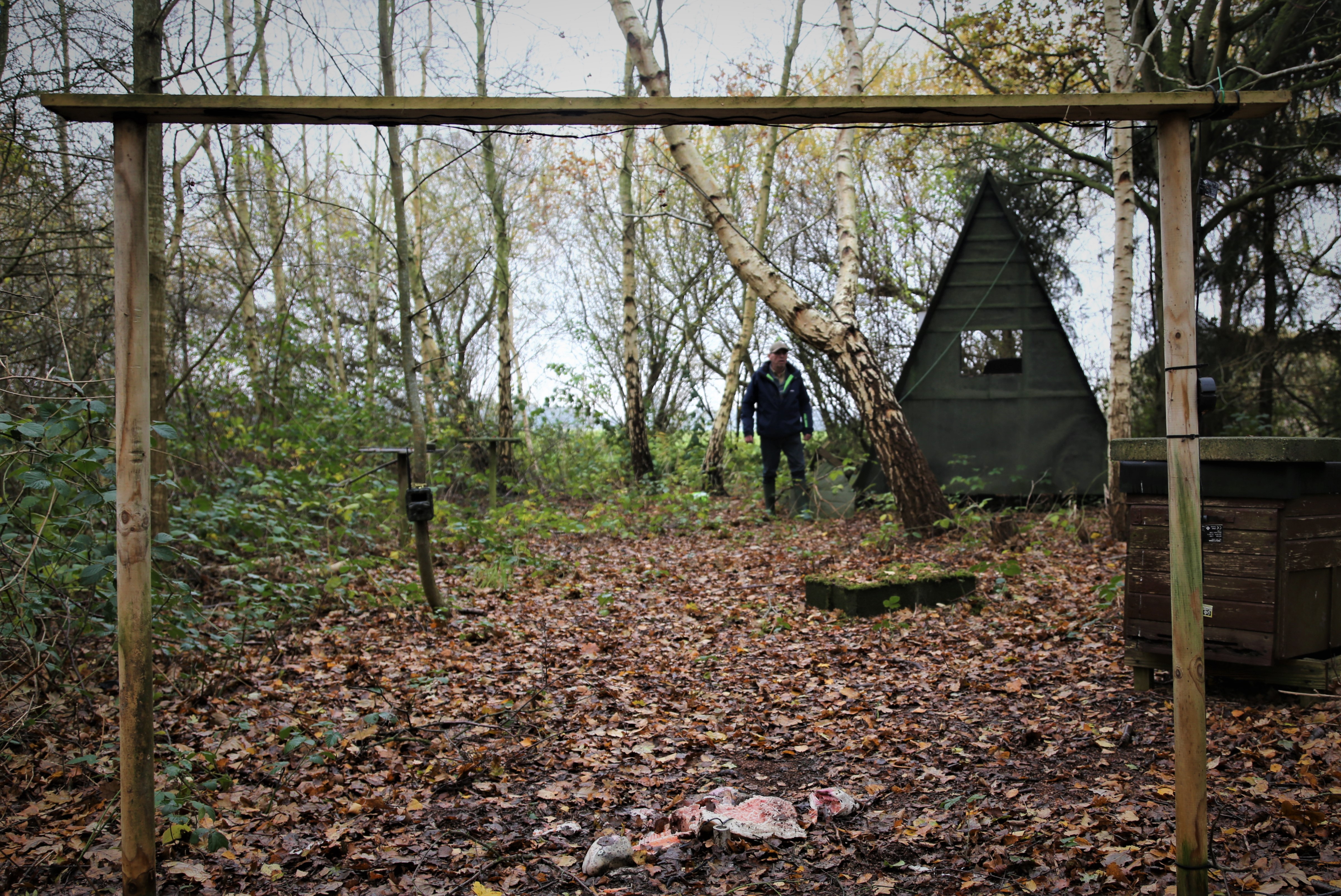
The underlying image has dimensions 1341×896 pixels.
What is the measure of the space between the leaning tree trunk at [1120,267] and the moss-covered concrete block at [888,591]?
2.39 metres

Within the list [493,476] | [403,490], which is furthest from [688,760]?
[493,476]

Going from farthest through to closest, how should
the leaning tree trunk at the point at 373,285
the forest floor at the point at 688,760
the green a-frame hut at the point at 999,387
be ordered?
the leaning tree trunk at the point at 373,285, the green a-frame hut at the point at 999,387, the forest floor at the point at 688,760

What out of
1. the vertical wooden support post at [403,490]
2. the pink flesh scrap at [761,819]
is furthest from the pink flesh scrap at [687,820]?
the vertical wooden support post at [403,490]

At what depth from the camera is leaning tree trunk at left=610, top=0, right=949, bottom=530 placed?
342 inches

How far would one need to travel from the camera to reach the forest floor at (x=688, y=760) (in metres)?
2.84

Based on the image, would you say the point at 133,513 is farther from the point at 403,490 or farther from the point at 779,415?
the point at 779,415

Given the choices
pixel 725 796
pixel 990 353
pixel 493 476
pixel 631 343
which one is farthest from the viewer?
pixel 631 343

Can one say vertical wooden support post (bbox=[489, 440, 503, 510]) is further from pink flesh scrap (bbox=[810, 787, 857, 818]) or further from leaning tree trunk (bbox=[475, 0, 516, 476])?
pink flesh scrap (bbox=[810, 787, 857, 818])

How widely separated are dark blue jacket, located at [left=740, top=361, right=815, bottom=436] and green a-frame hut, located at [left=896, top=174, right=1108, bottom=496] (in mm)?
1562

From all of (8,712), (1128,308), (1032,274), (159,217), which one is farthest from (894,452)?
(8,712)

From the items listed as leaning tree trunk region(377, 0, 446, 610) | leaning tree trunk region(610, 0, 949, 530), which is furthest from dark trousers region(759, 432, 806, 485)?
leaning tree trunk region(377, 0, 446, 610)

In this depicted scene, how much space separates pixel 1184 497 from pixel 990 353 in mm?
10142

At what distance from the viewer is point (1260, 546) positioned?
3.81 metres

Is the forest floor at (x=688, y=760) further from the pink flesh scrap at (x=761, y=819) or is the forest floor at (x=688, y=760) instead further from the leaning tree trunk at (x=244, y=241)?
the leaning tree trunk at (x=244, y=241)
